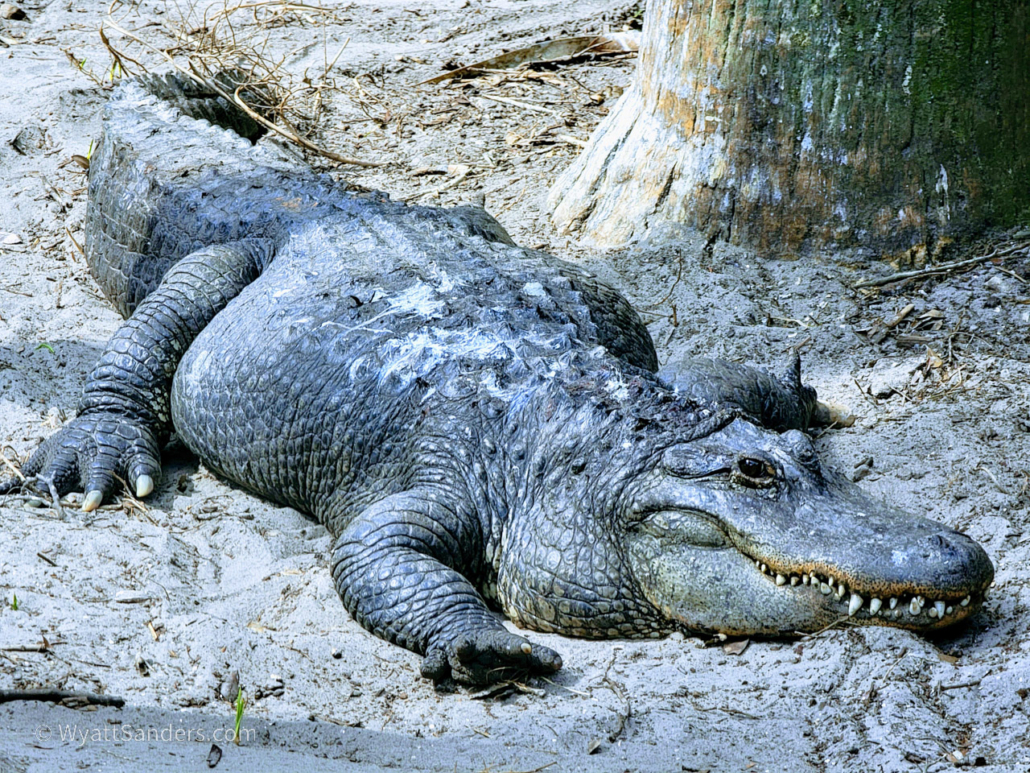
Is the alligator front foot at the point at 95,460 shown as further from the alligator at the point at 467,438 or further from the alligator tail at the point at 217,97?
the alligator tail at the point at 217,97

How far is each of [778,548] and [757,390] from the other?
1350 mm

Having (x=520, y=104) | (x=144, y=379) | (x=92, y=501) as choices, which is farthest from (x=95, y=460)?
(x=520, y=104)

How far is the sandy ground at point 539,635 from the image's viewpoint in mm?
2883

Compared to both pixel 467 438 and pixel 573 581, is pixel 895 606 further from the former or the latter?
pixel 467 438

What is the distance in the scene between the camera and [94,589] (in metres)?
3.75

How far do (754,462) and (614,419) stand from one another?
1.79ft

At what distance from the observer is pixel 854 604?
10.4 feet

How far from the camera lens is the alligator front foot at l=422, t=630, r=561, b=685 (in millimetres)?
3270

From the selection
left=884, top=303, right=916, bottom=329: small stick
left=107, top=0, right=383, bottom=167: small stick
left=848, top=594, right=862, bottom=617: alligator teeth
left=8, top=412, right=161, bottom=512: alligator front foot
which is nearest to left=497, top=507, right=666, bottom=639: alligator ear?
left=848, top=594, right=862, bottom=617: alligator teeth

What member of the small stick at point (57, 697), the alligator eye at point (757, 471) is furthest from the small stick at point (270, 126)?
the small stick at point (57, 697)

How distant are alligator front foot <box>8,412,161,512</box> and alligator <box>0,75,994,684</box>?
0.04ft

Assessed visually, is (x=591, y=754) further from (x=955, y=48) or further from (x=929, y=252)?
(x=955, y=48)

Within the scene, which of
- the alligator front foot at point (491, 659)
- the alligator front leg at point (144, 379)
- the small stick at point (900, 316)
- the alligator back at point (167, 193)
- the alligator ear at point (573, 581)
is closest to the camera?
the alligator front foot at point (491, 659)

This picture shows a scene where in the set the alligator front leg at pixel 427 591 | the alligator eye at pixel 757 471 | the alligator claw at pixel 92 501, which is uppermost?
the alligator eye at pixel 757 471
